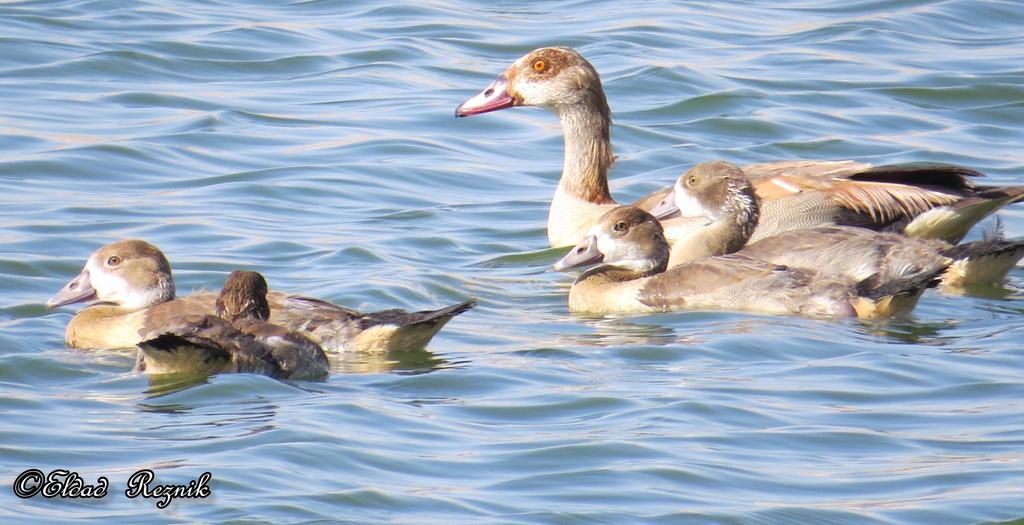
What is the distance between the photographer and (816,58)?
18391 mm

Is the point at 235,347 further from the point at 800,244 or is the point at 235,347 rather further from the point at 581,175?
the point at 581,175

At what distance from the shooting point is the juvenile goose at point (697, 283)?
1051 centimetres

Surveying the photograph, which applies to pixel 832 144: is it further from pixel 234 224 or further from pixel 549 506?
pixel 549 506

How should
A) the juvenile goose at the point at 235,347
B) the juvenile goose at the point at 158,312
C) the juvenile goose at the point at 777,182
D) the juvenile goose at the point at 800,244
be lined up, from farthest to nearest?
the juvenile goose at the point at 777,182, the juvenile goose at the point at 800,244, the juvenile goose at the point at 158,312, the juvenile goose at the point at 235,347

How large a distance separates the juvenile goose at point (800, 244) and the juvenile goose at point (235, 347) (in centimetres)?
311

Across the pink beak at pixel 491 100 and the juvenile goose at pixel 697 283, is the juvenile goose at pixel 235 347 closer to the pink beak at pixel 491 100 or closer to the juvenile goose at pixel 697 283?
the juvenile goose at pixel 697 283

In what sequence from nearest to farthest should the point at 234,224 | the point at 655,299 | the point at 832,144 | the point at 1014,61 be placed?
the point at 655,299, the point at 234,224, the point at 832,144, the point at 1014,61

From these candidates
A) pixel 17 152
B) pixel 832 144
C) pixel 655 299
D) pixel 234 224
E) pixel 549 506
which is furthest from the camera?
pixel 832 144

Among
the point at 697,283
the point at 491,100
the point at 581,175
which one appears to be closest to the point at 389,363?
the point at 697,283

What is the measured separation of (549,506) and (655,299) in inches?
149

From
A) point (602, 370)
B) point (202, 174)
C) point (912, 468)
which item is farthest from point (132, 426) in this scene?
point (202, 174)

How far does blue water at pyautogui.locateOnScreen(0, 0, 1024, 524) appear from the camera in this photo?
7.53m

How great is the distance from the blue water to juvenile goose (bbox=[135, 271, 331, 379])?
0.12 meters

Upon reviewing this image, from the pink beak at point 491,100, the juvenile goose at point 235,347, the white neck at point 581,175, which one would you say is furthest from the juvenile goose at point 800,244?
the juvenile goose at point 235,347
